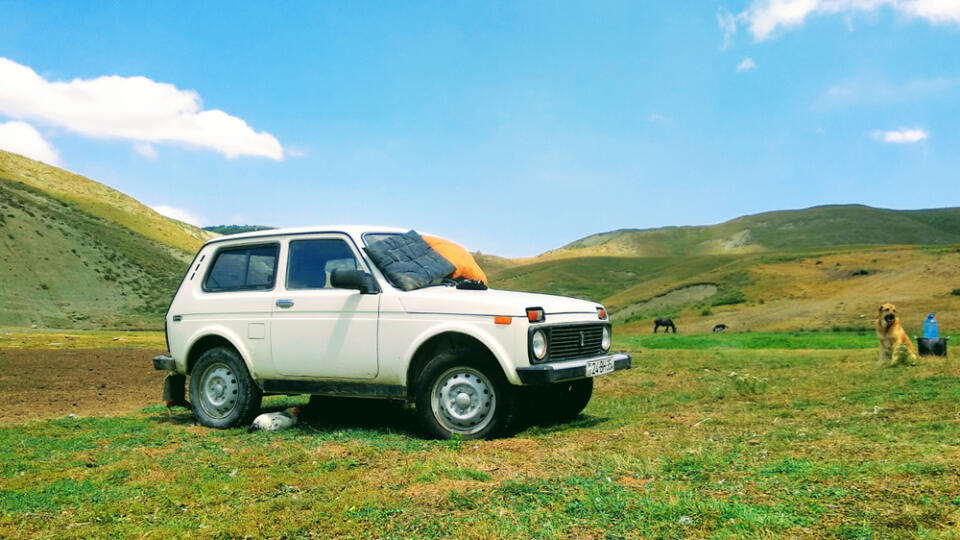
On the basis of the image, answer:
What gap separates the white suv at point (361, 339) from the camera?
6.50 metres

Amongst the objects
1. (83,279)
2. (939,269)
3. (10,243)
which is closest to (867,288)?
(939,269)

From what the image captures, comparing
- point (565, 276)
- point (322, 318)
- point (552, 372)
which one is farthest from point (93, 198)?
point (552, 372)

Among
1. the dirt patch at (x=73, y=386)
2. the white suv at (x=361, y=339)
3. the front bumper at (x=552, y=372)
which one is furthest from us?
the dirt patch at (x=73, y=386)

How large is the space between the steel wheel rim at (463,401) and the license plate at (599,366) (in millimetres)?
1012

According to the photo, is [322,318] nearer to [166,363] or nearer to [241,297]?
[241,297]

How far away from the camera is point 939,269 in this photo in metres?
49.0

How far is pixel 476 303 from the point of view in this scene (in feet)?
21.5

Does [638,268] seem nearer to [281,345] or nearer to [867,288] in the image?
[867,288]

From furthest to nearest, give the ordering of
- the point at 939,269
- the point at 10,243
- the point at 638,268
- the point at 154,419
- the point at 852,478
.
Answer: the point at 638,268, the point at 10,243, the point at 939,269, the point at 154,419, the point at 852,478

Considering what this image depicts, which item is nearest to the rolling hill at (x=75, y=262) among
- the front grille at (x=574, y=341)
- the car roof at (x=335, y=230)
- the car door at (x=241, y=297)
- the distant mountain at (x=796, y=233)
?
the car door at (x=241, y=297)

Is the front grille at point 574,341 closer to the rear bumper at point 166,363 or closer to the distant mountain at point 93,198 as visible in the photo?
the rear bumper at point 166,363

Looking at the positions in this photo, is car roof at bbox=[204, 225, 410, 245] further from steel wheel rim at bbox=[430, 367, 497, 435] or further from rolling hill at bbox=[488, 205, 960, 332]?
rolling hill at bbox=[488, 205, 960, 332]

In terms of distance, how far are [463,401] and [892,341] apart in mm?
10455

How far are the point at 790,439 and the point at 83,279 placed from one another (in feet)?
247
